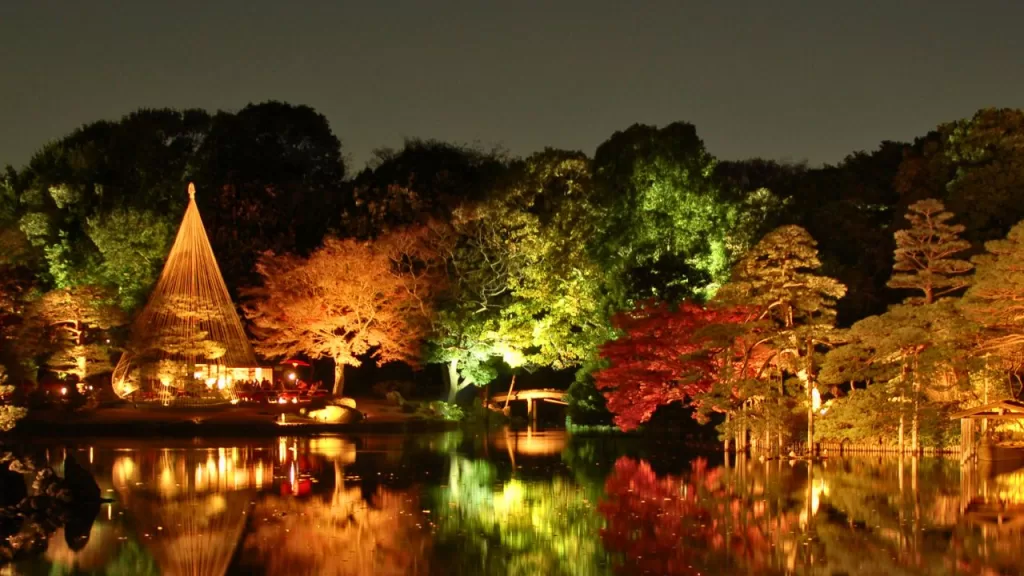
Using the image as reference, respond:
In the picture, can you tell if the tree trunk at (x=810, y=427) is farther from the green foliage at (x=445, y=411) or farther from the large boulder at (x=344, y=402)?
the large boulder at (x=344, y=402)

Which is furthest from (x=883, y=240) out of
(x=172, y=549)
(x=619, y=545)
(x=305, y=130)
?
(x=305, y=130)

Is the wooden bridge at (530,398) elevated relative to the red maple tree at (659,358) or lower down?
lower down

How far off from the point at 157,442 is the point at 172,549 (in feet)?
55.4

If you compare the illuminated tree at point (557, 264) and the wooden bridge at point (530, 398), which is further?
the wooden bridge at point (530, 398)

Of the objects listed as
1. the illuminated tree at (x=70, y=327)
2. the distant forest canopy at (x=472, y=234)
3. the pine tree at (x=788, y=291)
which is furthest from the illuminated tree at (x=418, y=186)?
the pine tree at (x=788, y=291)

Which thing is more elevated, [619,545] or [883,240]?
[883,240]

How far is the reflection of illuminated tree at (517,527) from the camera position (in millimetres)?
13609

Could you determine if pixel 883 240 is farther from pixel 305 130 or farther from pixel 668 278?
pixel 305 130

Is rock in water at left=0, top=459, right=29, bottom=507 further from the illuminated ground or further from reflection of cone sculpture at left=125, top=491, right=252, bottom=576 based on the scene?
the illuminated ground

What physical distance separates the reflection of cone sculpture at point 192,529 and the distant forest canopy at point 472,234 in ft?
52.3

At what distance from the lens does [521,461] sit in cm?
2608

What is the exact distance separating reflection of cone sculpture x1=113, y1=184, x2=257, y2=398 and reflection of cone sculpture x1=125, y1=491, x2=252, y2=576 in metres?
17.8

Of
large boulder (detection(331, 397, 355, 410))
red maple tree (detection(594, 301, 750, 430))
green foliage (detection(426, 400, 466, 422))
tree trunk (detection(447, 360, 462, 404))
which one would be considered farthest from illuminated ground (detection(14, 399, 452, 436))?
red maple tree (detection(594, 301, 750, 430))

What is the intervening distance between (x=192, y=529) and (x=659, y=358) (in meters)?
16.4
